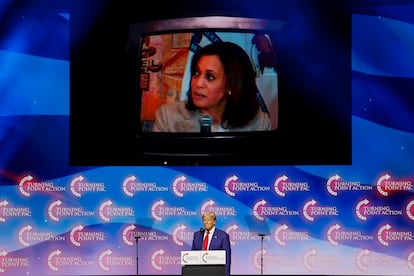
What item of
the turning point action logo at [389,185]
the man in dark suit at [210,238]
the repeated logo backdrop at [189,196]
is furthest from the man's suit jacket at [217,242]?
the turning point action logo at [389,185]

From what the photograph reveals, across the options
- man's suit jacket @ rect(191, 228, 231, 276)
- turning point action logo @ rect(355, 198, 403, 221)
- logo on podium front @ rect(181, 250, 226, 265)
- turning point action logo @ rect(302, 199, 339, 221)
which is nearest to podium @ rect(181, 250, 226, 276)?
logo on podium front @ rect(181, 250, 226, 265)

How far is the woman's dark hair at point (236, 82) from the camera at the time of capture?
360 inches

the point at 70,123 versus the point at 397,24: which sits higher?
the point at 397,24

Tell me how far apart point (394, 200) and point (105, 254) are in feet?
11.4

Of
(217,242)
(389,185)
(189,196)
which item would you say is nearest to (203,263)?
(217,242)

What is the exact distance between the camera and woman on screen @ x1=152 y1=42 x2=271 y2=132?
9.15m

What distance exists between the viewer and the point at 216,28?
29.9 feet

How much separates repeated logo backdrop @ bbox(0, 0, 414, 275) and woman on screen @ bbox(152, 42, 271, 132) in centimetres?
52

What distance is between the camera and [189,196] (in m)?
9.23

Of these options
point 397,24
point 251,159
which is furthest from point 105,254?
point 397,24

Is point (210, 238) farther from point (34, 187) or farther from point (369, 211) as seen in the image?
point (34, 187)

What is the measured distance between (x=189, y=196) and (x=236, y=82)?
57.5 inches

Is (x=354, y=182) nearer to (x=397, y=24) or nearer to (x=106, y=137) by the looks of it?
(x=397, y=24)

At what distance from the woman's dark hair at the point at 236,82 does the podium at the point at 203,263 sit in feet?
9.61
